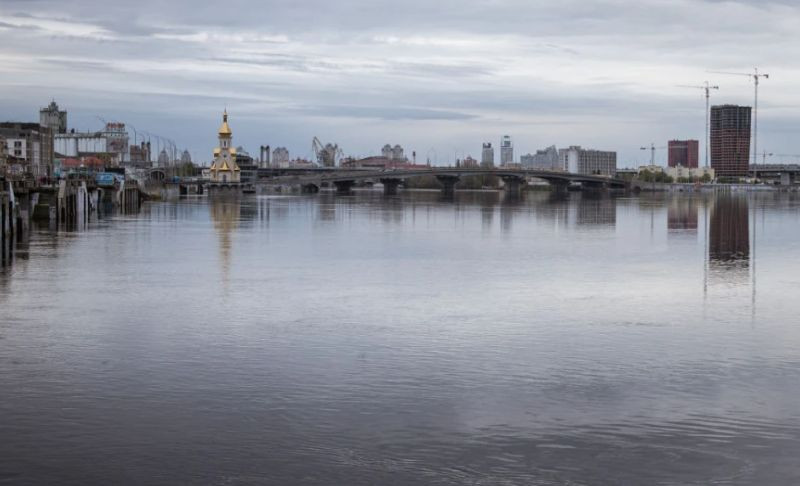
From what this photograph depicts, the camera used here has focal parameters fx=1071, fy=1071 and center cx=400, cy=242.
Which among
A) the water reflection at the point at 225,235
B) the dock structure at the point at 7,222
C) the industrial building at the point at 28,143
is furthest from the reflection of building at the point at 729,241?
the industrial building at the point at 28,143

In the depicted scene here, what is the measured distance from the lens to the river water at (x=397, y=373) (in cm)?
1470

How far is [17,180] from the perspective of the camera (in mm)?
67688

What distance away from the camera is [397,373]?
65.4ft

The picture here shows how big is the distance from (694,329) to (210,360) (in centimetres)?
1145

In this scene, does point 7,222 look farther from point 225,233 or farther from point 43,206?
point 43,206

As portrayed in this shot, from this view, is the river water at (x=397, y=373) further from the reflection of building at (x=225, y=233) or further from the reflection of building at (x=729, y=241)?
the reflection of building at (x=729, y=241)

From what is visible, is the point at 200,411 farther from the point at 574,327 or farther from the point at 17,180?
the point at 17,180

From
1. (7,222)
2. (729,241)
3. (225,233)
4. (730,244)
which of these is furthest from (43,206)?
(730,244)

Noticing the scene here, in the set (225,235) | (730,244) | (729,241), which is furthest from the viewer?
(225,235)

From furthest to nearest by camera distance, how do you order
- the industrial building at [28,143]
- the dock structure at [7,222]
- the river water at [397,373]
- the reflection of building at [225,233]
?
the industrial building at [28,143], the dock structure at [7,222], the reflection of building at [225,233], the river water at [397,373]

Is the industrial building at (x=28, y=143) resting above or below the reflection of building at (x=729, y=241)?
above

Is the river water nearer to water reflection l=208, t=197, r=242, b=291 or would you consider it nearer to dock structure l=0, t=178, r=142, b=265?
water reflection l=208, t=197, r=242, b=291

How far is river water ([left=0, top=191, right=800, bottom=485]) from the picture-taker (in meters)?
14.7

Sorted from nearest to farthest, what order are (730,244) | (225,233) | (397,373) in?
(397,373) → (730,244) → (225,233)
